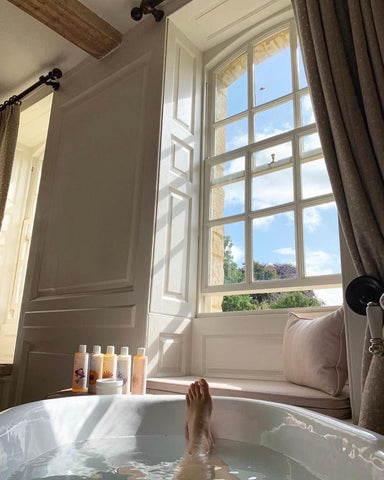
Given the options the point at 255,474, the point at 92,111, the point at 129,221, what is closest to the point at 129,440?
the point at 255,474

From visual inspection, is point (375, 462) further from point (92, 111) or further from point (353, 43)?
point (92, 111)

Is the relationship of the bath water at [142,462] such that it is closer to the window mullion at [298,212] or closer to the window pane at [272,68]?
the window mullion at [298,212]

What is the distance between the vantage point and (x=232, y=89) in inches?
111

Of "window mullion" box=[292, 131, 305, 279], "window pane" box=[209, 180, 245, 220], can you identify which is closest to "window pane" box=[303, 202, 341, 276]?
"window mullion" box=[292, 131, 305, 279]

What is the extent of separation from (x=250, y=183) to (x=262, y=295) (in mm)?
696

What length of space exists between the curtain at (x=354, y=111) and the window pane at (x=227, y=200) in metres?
0.93

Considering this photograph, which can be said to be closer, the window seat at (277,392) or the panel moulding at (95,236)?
the window seat at (277,392)

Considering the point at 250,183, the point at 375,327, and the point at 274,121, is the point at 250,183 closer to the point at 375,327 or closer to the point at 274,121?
the point at 274,121

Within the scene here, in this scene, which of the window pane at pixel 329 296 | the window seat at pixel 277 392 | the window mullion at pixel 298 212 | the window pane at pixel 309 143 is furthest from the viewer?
the window pane at pixel 309 143

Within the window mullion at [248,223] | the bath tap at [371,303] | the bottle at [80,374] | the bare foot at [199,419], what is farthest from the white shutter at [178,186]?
the bath tap at [371,303]

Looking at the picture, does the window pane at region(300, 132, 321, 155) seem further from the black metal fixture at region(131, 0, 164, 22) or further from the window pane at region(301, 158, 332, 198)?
the black metal fixture at region(131, 0, 164, 22)

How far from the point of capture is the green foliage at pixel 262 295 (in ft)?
6.97

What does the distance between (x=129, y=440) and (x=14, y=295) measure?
9.77ft

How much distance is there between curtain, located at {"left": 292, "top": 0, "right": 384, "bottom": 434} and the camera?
138 cm
